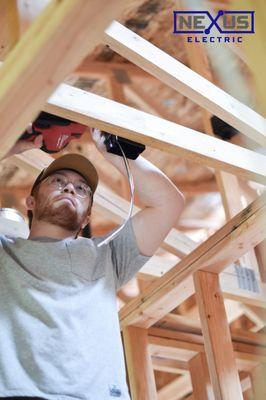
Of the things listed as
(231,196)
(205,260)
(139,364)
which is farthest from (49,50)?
(231,196)

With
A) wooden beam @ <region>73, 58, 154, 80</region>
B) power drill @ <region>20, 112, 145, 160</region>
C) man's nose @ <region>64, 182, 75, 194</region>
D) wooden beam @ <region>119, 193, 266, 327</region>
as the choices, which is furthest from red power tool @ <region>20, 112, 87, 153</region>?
wooden beam @ <region>73, 58, 154, 80</region>

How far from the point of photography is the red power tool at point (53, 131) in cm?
206

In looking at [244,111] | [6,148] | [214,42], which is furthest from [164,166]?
[6,148]

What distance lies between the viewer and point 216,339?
7.66 feet

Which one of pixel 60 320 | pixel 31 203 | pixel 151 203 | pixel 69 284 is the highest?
pixel 31 203

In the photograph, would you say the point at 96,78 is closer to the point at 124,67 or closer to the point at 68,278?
the point at 124,67

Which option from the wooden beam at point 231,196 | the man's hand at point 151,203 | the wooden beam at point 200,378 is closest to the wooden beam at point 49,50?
the man's hand at point 151,203

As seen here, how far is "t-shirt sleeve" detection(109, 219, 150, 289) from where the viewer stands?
2.18 metres

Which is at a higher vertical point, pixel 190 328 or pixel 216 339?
pixel 190 328

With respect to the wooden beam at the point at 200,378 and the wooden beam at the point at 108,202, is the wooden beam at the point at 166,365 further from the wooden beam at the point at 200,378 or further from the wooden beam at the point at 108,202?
the wooden beam at the point at 108,202

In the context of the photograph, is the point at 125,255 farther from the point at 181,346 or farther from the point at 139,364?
the point at 181,346

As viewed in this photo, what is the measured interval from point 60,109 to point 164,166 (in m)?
4.13

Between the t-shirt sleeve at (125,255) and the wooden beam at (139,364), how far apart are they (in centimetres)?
56

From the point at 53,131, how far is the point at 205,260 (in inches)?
27.4
